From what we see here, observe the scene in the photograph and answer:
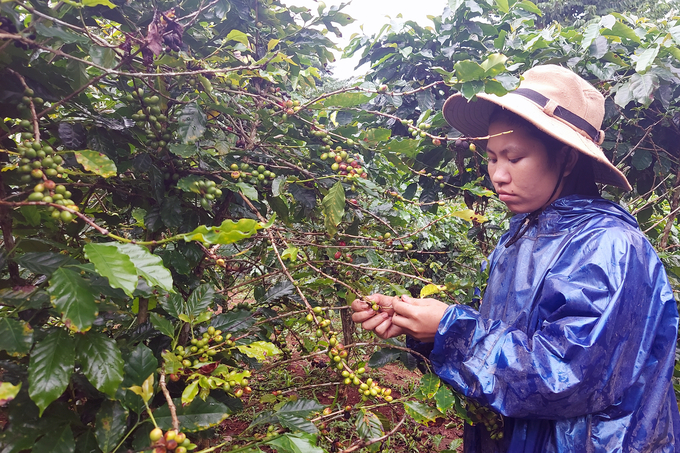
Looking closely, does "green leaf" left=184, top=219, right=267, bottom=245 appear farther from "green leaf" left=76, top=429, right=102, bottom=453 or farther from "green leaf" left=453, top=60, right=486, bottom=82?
"green leaf" left=453, top=60, right=486, bottom=82

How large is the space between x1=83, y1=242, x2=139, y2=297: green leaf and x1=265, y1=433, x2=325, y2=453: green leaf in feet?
1.66

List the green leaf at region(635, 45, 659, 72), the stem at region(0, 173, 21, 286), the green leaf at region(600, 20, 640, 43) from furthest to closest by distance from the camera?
the green leaf at region(600, 20, 640, 43), the green leaf at region(635, 45, 659, 72), the stem at region(0, 173, 21, 286)

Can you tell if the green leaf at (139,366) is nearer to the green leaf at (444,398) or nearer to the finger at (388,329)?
the finger at (388,329)

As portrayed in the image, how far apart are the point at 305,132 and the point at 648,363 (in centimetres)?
147

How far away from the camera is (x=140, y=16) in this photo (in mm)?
1287

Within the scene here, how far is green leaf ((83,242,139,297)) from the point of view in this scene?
0.67 metres

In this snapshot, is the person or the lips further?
the lips

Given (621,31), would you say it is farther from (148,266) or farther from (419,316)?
(148,266)

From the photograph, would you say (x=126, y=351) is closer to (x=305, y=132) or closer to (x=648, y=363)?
(x=305, y=132)

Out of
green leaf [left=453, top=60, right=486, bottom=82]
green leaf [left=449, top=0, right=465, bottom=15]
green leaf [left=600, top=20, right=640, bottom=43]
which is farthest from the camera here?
green leaf [left=449, top=0, right=465, bottom=15]

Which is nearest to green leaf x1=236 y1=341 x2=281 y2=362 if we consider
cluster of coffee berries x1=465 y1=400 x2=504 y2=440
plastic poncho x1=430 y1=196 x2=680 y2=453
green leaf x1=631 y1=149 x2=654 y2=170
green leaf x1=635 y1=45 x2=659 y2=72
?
plastic poncho x1=430 y1=196 x2=680 y2=453

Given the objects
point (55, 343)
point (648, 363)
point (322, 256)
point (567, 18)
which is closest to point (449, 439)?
point (322, 256)

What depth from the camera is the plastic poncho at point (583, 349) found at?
97 centimetres

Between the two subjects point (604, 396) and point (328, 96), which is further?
point (328, 96)
